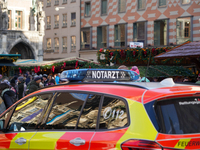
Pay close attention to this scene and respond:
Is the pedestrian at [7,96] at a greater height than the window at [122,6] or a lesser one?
lesser

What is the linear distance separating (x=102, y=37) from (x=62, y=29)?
8.03m

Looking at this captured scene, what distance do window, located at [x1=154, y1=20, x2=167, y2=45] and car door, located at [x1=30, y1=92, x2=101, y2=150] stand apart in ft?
105

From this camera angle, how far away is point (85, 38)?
43.9 m

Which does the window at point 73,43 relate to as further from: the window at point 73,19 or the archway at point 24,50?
the archway at point 24,50

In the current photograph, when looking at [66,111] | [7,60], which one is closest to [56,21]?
[7,60]

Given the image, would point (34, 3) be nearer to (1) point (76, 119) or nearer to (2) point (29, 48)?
(2) point (29, 48)

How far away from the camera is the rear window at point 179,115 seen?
3248 mm

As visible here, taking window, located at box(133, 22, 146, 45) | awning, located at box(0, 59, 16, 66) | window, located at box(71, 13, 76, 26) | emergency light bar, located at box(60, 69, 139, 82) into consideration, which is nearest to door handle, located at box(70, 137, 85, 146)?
emergency light bar, located at box(60, 69, 139, 82)

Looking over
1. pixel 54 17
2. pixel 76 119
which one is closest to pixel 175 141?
pixel 76 119

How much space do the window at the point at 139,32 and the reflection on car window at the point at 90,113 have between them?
110 ft

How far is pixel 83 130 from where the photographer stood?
3795 mm

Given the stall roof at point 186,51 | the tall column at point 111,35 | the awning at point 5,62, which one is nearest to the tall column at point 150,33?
the tall column at point 111,35

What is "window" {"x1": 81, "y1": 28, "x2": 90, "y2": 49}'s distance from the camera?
43428mm

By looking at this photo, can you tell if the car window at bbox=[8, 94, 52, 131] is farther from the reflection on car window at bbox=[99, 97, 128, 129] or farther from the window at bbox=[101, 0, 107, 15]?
the window at bbox=[101, 0, 107, 15]
